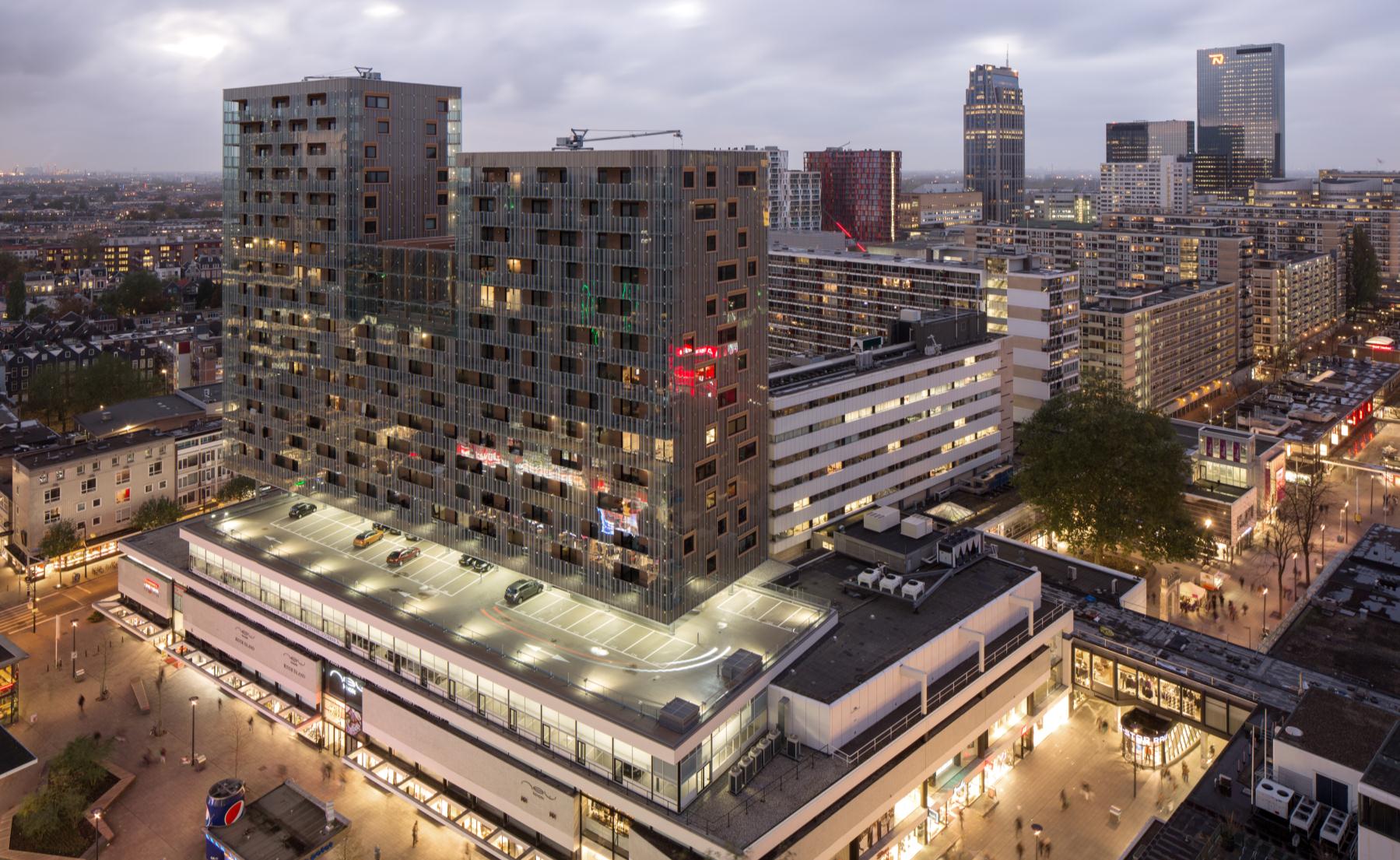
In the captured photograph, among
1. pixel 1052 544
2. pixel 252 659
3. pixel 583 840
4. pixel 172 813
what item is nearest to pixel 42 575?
pixel 252 659

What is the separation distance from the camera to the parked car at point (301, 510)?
66812mm

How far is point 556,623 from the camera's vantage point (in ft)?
167

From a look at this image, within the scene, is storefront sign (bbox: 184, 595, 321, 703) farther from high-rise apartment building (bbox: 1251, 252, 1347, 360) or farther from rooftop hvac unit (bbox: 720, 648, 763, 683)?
high-rise apartment building (bbox: 1251, 252, 1347, 360)

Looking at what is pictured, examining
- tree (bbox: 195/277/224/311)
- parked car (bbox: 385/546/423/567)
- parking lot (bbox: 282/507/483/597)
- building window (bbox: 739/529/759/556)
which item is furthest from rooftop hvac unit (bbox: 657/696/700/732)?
tree (bbox: 195/277/224/311)

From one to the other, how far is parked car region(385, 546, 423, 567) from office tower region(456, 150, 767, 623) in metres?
7.97

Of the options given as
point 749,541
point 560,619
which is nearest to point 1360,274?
point 749,541

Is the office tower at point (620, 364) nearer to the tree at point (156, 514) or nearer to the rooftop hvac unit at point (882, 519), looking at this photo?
the rooftop hvac unit at point (882, 519)

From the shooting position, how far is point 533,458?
2051 inches

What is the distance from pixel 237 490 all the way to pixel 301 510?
89.4 feet

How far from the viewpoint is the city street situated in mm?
48469

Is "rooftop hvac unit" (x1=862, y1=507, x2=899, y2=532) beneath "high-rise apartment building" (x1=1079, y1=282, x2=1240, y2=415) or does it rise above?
beneath

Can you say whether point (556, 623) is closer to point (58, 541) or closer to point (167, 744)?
point (167, 744)

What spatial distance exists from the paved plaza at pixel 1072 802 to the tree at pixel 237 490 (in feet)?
237

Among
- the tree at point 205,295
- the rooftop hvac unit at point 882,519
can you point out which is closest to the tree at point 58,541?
the rooftop hvac unit at point 882,519
